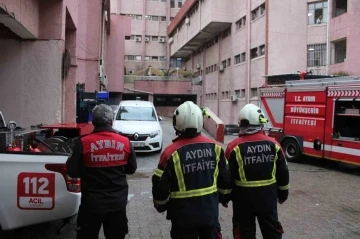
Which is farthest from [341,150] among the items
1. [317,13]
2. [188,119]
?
[317,13]

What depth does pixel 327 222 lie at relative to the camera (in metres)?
5.98

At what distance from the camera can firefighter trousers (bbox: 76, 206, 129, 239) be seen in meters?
3.43

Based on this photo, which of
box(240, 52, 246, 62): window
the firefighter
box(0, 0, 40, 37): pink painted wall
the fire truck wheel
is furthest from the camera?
box(240, 52, 246, 62): window

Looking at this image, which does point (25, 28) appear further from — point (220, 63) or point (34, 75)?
point (220, 63)

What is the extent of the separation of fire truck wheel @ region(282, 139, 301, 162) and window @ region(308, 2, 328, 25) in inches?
574

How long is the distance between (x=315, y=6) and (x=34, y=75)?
20017 mm

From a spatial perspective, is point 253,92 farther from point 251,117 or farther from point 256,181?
point 256,181

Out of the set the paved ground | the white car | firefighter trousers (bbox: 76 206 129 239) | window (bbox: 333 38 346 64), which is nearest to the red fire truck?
the paved ground

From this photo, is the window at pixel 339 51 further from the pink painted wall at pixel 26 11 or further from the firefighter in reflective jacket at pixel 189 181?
the firefighter in reflective jacket at pixel 189 181

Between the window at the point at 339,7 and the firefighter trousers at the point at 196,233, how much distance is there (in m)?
23.9

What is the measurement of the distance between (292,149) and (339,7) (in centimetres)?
1532

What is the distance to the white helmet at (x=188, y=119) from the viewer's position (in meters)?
3.09

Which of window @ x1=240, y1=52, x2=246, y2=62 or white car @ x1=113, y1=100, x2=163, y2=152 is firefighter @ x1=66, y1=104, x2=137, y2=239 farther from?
window @ x1=240, y1=52, x2=246, y2=62

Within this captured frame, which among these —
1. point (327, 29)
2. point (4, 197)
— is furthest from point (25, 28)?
point (327, 29)
